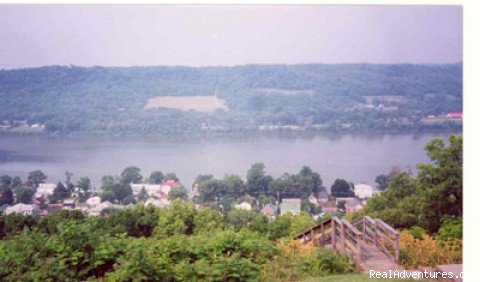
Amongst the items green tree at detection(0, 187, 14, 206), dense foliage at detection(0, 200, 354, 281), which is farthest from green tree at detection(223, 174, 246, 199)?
green tree at detection(0, 187, 14, 206)

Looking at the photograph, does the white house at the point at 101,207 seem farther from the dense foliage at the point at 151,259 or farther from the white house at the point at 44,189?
the dense foliage at the point at 151,259

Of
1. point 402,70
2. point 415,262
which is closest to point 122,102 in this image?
point 402,70

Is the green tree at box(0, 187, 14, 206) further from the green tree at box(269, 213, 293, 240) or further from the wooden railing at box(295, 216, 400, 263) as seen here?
the wooden railing at box(295, 216, 400, 263)

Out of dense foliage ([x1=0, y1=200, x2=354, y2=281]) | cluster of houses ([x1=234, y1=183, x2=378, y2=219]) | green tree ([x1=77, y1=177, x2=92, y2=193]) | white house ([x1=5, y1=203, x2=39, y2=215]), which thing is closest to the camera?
dense foliage ([x1=0, y1=200, x2=354, y2=281])

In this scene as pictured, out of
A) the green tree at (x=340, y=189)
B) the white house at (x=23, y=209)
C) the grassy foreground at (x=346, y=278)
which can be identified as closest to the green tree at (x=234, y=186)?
the green tree at (x=340, y=189)

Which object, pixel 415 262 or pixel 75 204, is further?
pixel 75 204

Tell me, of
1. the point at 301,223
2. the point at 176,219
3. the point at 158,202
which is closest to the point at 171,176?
the point at 158,202
